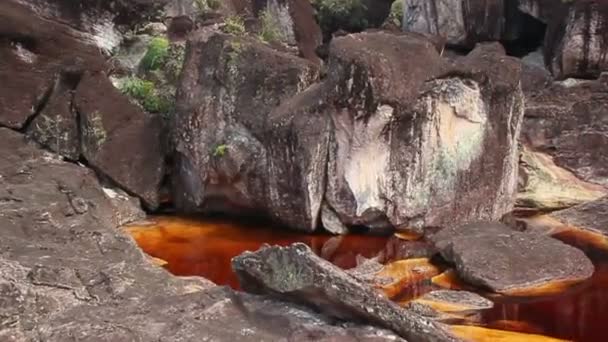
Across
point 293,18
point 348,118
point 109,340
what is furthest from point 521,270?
point 293,18

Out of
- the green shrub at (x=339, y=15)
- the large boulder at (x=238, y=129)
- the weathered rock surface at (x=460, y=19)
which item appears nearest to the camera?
the large boulder at (x=238, y=129)

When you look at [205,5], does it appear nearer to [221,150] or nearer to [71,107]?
[71,107]

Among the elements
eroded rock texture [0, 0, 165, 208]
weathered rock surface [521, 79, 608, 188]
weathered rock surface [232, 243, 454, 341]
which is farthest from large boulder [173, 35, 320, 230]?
weathered rock surface [232, 243, 454, 341]

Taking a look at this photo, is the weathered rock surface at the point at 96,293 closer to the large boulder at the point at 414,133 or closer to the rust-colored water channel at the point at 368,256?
the rust-colored water channel at the point at 368,256

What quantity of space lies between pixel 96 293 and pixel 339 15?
67.1 ft

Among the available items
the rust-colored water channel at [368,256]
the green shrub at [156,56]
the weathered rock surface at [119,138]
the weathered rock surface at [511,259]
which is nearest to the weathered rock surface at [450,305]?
the rust-colored water channel at [368,256]

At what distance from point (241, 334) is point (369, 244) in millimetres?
6882

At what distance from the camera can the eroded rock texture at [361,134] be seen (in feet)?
44.1

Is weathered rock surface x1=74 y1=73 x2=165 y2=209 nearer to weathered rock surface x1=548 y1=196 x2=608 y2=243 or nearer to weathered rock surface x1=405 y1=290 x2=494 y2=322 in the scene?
weathered rock surface x1=405 y1=290 x2=494 y2=322

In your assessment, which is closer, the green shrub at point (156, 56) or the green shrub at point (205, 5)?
the green shrub at point (156, 56)

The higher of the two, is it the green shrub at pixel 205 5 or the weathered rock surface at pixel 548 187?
the green shrub at pixel 205 5

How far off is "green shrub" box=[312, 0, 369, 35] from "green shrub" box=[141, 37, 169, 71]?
11.1 metres

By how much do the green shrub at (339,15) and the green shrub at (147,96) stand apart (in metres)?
12.2

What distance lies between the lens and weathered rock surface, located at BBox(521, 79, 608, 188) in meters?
17.0
